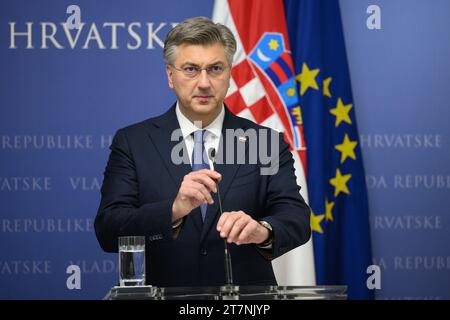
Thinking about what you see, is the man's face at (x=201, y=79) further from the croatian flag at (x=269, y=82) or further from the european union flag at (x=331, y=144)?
the european union flag at (x=331, y=144)

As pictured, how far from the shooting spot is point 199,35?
9.84 feet

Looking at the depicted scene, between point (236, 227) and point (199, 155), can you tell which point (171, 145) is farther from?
point (236, 227)

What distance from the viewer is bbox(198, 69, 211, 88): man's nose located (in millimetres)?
3029

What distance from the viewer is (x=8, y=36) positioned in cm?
498

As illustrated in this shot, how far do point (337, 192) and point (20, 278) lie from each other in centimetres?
196

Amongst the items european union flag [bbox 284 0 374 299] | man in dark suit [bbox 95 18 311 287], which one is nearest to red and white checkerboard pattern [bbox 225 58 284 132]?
european union flag [bbox 284 0 374 299]

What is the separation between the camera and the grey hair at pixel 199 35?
2994mm

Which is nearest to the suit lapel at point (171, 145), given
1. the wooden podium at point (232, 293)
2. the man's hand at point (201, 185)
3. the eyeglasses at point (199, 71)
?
the eyeglasses at point (199, 71)

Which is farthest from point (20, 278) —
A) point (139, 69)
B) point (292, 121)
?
point (292, 121)

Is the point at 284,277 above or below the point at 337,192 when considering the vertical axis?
below

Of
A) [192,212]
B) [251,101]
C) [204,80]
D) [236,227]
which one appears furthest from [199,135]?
[251,101]
